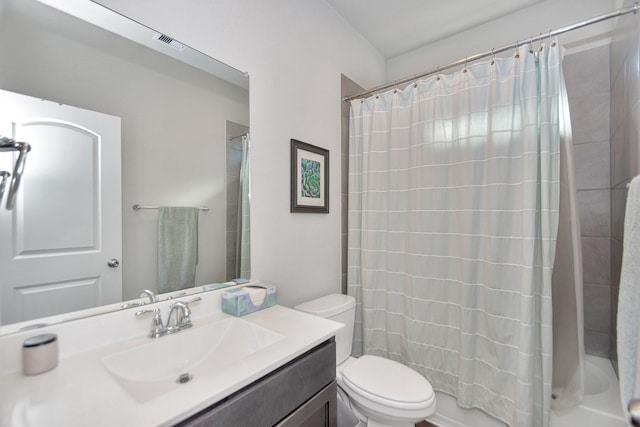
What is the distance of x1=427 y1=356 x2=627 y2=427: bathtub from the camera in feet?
4.32

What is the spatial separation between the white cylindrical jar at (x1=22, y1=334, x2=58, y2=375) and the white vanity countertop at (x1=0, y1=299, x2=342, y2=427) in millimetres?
17

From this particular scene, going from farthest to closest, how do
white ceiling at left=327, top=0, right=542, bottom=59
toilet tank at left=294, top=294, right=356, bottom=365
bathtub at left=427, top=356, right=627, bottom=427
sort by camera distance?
white ceiling at left=327, top=0, right=542, bottom=59 → toilet tank at left=294, top=294, right=356, bottom=365 → bathtub at left=427, top=356, right=627, bottom=427

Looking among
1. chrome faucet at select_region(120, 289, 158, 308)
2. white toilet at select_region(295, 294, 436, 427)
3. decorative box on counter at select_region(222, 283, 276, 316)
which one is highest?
chrome faucet at select_region(120, 289, 158, 308)

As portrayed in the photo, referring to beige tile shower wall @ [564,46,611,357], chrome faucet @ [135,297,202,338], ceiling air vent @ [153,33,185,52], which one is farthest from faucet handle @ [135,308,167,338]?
beige tile shower wall @ [564,46,611,357]

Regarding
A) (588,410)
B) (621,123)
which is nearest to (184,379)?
(588,410)

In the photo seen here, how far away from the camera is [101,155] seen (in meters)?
0.95

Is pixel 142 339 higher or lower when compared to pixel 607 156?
lower

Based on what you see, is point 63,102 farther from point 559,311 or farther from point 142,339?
point 559,311

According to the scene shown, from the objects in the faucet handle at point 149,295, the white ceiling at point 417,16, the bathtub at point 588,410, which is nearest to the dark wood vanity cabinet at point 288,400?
the faucet handle at point 149,295

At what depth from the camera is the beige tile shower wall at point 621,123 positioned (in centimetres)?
130

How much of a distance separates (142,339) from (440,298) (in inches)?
61.1

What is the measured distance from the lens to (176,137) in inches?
45.5

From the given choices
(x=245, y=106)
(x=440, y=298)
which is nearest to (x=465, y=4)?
(x=245, y=106)

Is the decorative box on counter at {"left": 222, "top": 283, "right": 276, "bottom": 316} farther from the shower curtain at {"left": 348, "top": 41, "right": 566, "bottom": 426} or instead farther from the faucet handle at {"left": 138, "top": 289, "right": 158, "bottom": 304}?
the shower curtain at {"left": 348, "top": 41, "right": 566, "bottom": 426}
